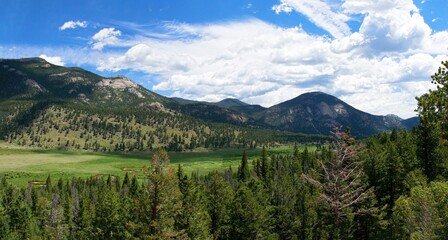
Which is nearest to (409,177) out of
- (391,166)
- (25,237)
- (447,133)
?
(391,166)

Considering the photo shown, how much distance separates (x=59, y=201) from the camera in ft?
446

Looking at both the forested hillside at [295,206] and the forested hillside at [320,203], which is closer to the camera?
the forested hillside at [320,203]

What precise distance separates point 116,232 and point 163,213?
165ft

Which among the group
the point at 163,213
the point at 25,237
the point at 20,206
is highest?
the point at 163,213

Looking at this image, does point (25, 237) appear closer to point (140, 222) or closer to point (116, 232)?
point (116, 232)

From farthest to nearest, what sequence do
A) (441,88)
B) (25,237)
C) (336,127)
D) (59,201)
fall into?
1. (59,201)
2. (25,237)
3. (336,127)
4. (441,88)

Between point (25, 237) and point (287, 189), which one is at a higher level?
point (287, 189)

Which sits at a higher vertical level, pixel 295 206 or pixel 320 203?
pixel 320 203

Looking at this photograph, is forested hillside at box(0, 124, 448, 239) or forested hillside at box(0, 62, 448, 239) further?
forested hillside at box(0, 124, 448, 239)

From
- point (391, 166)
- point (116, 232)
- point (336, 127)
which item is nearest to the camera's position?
point (336, 127)

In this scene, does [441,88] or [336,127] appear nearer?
[441,88]

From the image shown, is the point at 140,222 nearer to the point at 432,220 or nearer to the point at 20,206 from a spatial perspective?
the point at 432,220

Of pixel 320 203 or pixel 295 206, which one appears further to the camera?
pixel 295 206

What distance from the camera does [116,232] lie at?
77.9 m
